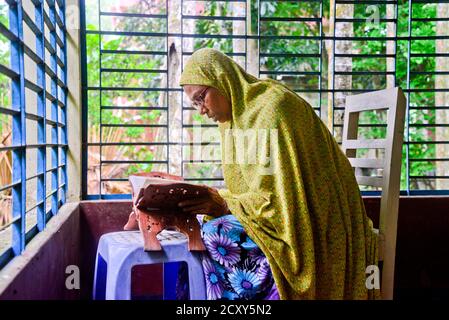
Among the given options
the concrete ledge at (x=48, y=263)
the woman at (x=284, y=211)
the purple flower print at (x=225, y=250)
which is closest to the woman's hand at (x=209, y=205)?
the woman at (x=284, y=211)

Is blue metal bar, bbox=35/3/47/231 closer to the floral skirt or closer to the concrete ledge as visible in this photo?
the concrete ledge

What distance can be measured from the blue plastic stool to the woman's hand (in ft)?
0.48

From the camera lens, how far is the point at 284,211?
1801 millimetres

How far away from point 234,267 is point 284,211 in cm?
31

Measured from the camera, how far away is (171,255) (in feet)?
6.08

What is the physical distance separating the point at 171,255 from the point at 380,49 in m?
7.85

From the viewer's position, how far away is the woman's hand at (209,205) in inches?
73.9

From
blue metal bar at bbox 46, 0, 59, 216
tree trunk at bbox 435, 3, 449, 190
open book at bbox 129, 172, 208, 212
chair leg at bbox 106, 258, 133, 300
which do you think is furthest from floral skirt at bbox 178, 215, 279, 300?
tree trunk at bbox 435, 3, 449, 190

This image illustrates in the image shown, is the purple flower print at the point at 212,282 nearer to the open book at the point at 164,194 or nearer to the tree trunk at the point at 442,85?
the open book at the point at 164,194

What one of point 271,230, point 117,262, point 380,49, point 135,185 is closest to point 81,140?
point 135,185

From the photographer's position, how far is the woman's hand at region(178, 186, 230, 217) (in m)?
1.88

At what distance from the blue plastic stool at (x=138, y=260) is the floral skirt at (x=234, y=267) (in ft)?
0.15
